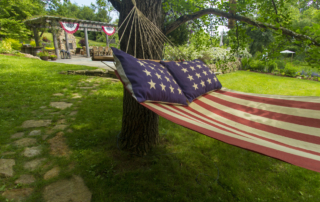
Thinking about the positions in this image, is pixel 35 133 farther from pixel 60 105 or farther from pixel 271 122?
pixel 271 122

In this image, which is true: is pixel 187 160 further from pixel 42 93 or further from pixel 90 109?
pixel 42 93

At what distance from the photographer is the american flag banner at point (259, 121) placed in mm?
834

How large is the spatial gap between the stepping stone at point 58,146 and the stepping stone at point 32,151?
0.35 feet

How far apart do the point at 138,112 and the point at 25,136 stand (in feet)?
4.19

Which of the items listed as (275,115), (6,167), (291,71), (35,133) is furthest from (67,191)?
(291,71)

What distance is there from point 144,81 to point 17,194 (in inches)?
46.2

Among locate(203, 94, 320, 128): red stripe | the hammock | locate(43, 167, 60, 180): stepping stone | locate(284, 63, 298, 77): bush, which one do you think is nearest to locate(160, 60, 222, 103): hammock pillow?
the hammock

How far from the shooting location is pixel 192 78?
1.79 m

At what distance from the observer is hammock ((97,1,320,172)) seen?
0.84 metres

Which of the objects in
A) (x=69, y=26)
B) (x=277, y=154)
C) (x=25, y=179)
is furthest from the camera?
(x=69, y=26)

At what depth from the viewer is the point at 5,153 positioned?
160cm

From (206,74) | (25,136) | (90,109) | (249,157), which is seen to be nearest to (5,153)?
(25,136)

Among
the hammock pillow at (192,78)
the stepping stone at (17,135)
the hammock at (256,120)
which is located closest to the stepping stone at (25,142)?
the stepping stone at (17,135)

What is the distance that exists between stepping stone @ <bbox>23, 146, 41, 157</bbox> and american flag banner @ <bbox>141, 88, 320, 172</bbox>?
124cm
